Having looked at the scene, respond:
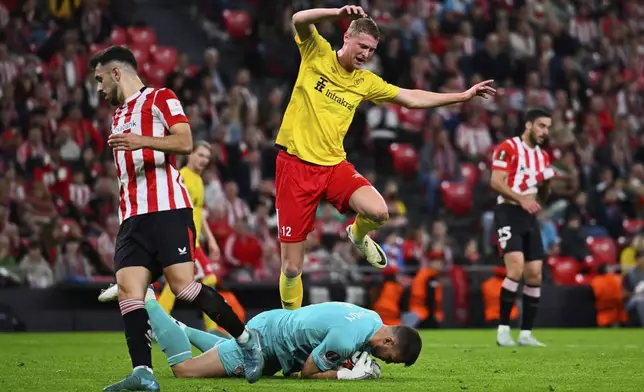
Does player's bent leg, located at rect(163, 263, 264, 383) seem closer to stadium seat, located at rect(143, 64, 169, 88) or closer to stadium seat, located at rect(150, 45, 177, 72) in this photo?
stadium seat, located at rect(143, 64, 169, 88)

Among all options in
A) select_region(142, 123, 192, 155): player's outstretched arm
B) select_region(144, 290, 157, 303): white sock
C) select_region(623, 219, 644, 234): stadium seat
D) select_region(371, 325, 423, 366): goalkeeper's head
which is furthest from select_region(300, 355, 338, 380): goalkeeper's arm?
select_region(623, 219, 644, 234): stadium seat

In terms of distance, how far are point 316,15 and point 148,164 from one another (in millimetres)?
2134

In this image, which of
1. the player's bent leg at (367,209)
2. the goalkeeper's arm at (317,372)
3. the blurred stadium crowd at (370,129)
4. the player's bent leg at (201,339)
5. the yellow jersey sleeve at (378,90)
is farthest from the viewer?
the blurred stadium crowd at (370,129)

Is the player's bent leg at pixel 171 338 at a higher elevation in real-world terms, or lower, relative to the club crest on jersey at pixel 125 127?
lower

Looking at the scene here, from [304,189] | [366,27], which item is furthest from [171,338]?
[366,27]

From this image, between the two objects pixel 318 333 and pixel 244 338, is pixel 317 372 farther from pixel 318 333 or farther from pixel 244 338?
pixel 244 338

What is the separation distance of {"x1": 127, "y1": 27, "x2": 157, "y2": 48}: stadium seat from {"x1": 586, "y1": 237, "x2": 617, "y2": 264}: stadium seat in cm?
892

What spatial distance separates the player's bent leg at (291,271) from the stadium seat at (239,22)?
1409 cm

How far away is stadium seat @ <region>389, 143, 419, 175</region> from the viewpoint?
22125 mm

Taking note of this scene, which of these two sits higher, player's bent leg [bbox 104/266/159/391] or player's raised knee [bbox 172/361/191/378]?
player's bent leg [bbox 104/266/159/391]

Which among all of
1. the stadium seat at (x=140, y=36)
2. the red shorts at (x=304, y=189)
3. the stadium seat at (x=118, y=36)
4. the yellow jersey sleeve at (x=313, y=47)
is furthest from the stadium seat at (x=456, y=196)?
the yellow jersey sleeve at (x=313, y=47)

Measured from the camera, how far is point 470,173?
72.6 feet

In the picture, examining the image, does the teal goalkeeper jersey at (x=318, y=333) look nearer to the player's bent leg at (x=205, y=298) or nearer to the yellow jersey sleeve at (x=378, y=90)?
the player's bent leg at (x=205, y=298)

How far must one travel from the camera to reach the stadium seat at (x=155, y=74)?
2123 cm
